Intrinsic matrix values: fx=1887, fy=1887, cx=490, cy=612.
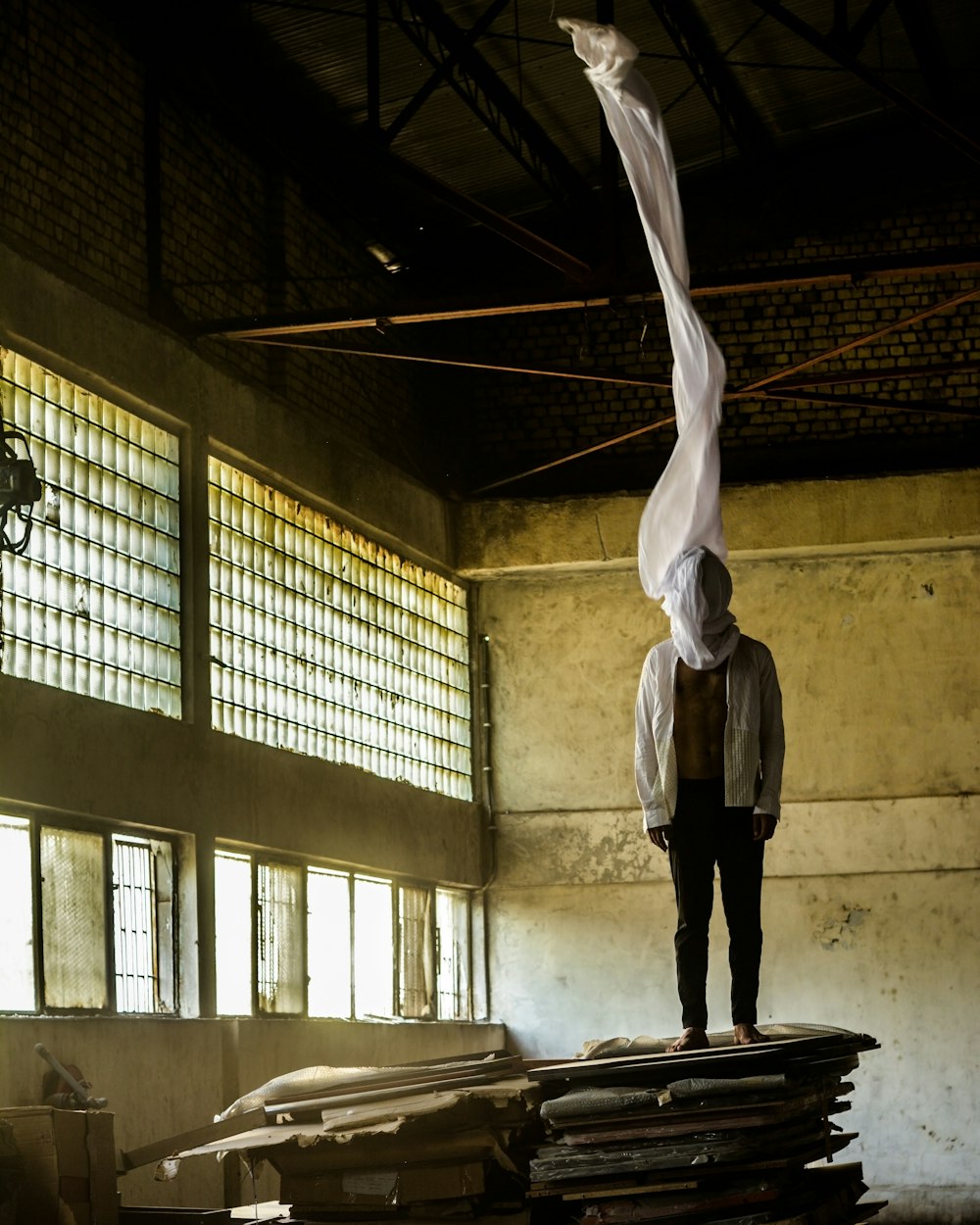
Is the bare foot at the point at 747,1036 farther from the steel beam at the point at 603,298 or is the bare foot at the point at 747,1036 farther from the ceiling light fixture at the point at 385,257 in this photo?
the ceiling light fixture at the point at 385,257

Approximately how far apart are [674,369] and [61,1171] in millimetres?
4091

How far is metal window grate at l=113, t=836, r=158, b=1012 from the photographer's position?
10.8m

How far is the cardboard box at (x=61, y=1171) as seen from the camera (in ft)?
25.1

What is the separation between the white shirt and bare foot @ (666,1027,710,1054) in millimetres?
792

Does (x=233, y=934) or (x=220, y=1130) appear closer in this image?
(x=220, y=1130)

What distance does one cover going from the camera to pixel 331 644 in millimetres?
13883

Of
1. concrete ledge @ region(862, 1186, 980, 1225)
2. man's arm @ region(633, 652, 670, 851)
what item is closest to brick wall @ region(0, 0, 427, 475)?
man's arm @ region(633, 652, 670, 851)

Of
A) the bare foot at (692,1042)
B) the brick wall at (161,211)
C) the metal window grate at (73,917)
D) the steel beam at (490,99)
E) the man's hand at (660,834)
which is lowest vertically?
the bare foot at (692,1042)

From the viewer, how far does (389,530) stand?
15.0m

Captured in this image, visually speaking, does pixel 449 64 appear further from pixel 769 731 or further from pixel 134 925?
pixel 769 731

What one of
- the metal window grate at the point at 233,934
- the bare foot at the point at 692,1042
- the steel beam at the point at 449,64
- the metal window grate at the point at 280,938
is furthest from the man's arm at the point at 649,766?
the metal window grate at the point at 280,938

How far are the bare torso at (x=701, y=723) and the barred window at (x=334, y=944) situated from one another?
5329mm

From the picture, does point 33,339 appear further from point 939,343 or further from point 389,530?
point 939,343

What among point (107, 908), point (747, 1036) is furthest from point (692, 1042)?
point (107, 908)
